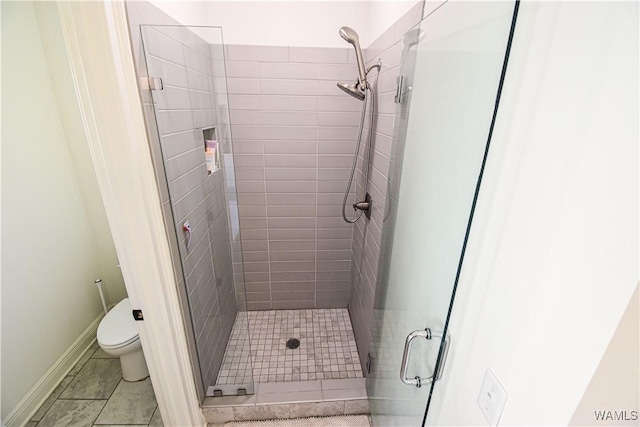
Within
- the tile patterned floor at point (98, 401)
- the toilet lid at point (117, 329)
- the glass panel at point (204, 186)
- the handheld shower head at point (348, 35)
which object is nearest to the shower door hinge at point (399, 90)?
the handheld shower head at point (348, 35)

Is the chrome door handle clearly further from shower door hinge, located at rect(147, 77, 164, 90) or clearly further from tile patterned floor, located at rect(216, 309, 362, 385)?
shower door hinge, located at rect(147, 77, 164, 90)

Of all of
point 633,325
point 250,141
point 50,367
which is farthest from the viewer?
point 250,141

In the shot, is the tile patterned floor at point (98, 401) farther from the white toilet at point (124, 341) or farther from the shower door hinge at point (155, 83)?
the shower door hinge at point (155, 83)

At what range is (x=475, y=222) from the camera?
0.70m

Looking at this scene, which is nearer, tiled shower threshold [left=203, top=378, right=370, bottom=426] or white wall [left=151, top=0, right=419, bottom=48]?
tiled shower threshold [left=203, top=378, right=370, bottom=426]

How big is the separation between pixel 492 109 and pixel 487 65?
0.34 ft

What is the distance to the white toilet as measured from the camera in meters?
1.68

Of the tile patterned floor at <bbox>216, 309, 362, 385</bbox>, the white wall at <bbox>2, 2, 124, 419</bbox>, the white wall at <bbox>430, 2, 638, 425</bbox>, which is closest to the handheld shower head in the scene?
the white wall at <bbox>430, 2, 638, 425</bbox>

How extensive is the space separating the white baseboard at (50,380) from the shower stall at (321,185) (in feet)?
3.15

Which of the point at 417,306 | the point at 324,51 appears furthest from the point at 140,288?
the point at 324,51

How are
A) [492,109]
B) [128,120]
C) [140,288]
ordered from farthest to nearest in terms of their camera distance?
[140,288] → [128,120] → [492,109]

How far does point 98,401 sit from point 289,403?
1164 millimetres

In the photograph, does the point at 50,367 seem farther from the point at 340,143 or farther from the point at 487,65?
the point at 487,65

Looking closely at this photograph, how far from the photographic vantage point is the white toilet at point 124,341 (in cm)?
168
